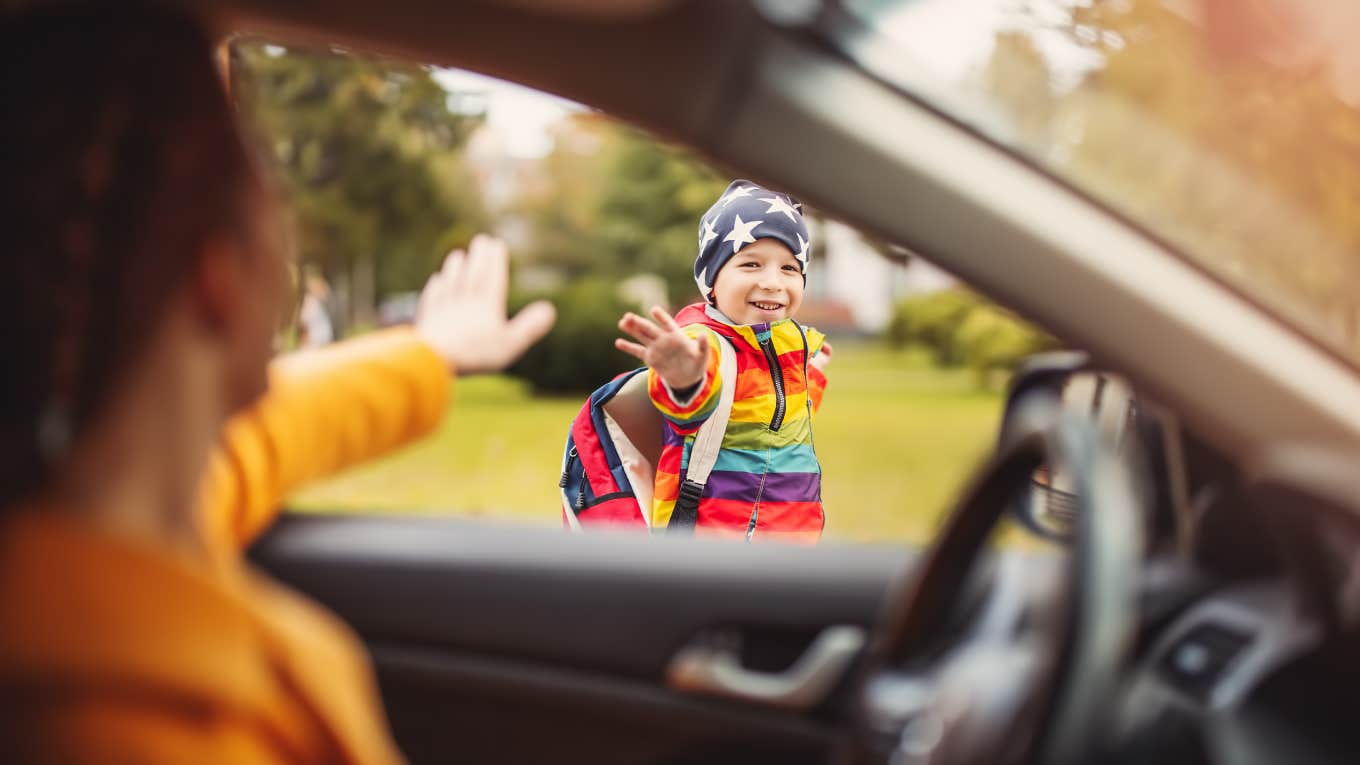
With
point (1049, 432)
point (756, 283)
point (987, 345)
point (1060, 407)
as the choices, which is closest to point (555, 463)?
point (756, 283)

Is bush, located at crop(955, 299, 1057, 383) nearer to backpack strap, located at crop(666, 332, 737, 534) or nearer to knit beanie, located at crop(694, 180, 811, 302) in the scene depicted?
knit beanie, located at crop(694, 180, 811, 302)

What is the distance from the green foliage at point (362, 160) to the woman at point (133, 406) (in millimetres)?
584

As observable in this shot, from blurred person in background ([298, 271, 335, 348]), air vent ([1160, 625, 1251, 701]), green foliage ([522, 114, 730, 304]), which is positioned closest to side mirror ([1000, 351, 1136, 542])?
air vent ([1160, 625, 1251, 701])

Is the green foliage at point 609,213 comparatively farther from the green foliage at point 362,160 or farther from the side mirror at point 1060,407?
the side mirror at point 1060,407

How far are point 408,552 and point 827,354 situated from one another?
4.24ft

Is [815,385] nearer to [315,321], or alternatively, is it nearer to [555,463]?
[555,463]

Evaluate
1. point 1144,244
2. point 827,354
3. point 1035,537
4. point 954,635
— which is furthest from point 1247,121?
point 827,354

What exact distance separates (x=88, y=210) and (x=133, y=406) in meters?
0.16

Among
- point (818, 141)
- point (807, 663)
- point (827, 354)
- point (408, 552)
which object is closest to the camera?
point (818, 141)

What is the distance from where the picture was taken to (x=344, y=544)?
2.35 m

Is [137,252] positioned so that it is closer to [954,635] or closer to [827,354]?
[954,635]

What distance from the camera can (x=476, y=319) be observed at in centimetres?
189

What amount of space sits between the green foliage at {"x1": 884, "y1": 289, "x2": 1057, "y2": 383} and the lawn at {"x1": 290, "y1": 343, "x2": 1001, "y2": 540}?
522 millimetres

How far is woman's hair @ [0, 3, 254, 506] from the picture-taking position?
996 mm
